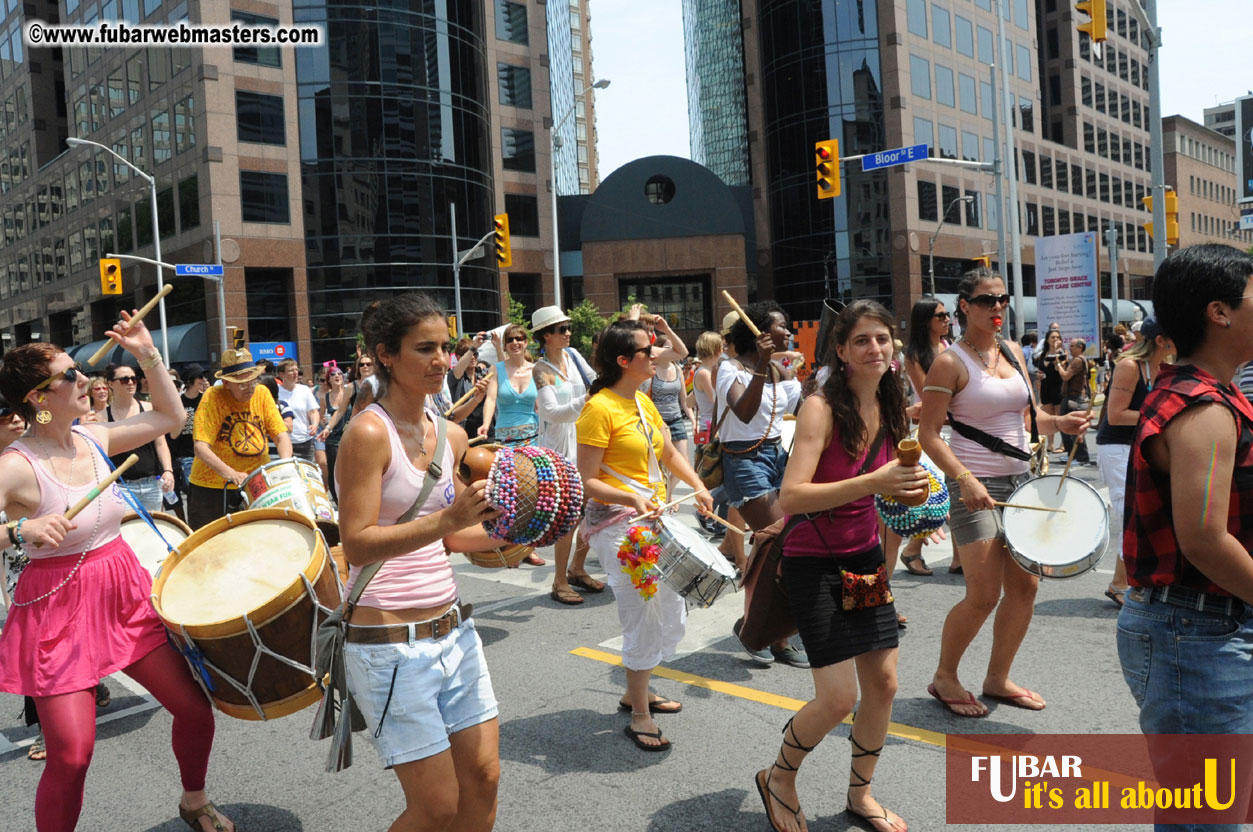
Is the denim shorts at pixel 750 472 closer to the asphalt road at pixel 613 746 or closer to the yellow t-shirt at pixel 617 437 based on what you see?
the asphalt road at pixel 613 746

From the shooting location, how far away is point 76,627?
345 centimetres

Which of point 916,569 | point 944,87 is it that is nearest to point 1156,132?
point 916,569

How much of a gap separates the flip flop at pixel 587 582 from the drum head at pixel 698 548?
3293mm

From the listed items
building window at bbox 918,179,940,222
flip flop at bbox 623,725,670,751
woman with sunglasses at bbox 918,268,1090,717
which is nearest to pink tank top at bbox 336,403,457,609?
flip flop at bbox 623,725,670,751

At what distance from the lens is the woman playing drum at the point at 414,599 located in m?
2.71

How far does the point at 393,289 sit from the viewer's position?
4138 centimetres

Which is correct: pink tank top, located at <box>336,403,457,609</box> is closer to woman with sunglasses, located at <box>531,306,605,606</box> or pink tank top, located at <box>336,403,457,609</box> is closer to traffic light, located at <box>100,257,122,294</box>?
woman with sunglasses, located at <box>531,306,605,606</box>

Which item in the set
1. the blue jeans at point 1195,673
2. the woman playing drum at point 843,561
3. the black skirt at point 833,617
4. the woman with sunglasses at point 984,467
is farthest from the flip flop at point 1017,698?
the blue jeans at point 1195,673

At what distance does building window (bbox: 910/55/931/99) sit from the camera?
49.8 metres

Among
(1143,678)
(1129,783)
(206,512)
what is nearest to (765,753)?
(1129,783)

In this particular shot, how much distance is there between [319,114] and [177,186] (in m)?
6.82

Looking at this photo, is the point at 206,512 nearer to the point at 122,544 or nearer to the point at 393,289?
the point at 122,544

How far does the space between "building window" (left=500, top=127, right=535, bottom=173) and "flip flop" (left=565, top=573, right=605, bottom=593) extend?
140 feet

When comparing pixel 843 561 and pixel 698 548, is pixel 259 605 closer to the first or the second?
pixel 698 548
